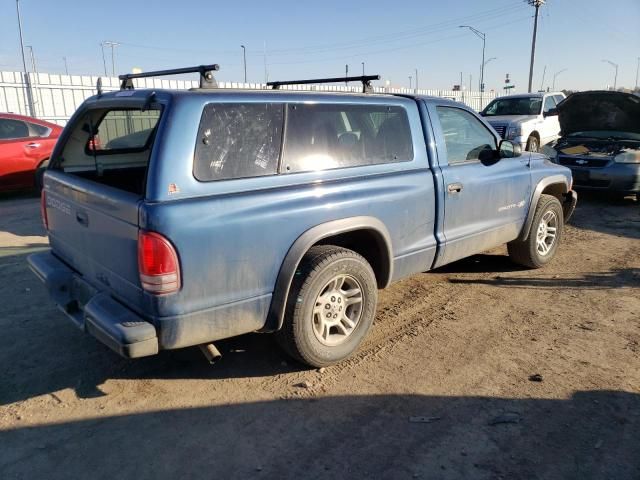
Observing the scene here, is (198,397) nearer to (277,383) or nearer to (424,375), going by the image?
(277,383)

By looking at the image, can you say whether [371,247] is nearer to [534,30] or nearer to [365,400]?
[365,400]

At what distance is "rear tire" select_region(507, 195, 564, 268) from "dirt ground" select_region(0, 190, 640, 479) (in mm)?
776

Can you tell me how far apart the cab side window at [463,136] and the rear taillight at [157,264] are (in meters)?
2.60

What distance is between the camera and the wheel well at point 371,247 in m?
3.80

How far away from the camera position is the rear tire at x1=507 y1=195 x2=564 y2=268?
18.0ft

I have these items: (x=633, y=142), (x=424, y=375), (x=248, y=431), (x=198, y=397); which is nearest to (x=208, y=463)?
(x=248, y=431)

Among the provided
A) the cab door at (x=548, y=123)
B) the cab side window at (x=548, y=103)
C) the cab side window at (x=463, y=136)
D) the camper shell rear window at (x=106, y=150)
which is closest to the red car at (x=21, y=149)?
the camper shell rear window at (x=106, y=150)

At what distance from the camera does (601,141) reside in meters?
9.70

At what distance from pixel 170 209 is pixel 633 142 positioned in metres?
9.39

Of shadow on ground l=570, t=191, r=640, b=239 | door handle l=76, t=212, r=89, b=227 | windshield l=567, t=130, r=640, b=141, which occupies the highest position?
windshield l=567, t=130, r=640, b=141

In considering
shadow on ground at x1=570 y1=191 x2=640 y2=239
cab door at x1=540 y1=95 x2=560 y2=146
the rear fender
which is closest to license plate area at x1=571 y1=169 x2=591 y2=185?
shadow on ground at x1=570 y1=191 x2=640 y2=239

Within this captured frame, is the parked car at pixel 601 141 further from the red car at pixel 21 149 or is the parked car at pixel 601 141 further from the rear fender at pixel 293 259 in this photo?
the red car at pixel 21 149

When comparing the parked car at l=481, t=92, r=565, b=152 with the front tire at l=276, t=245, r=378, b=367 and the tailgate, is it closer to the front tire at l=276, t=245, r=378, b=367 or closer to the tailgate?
the front tire at l=276, t=245, r=378, b=367

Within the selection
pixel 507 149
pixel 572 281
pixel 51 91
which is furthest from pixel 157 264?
pixel 51 91
